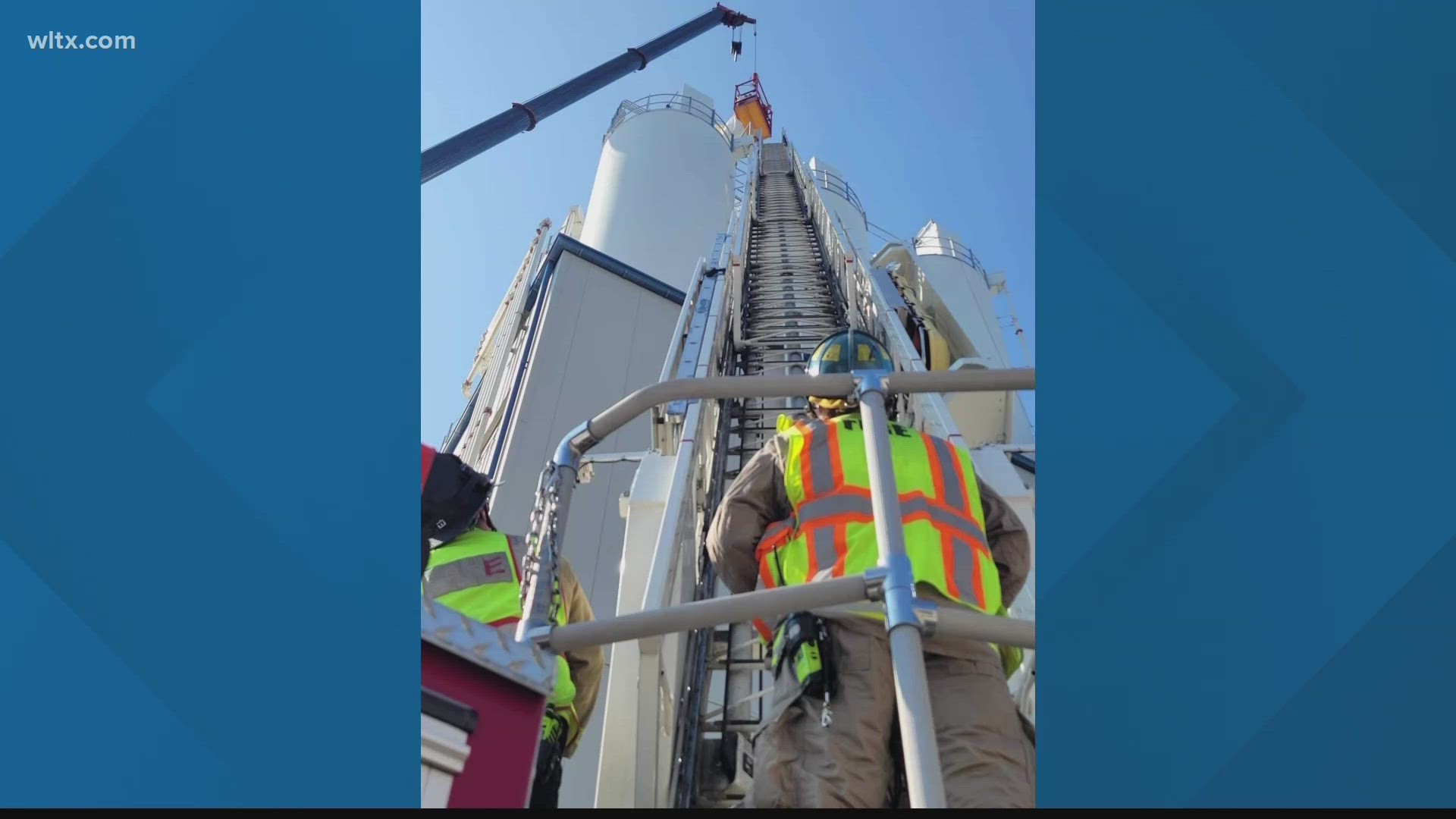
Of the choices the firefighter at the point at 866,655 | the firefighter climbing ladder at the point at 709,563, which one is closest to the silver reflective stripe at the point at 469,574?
the firefighter climbing ladder at the point at 709,563

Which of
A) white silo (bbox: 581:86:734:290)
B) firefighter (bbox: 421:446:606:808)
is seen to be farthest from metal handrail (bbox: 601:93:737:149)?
firefighter (bbox: 421:446:606:808)

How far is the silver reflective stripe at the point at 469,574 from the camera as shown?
10.6ft

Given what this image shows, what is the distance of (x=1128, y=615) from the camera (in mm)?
1538

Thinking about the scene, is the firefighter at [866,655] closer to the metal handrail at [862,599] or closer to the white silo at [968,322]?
the metal handrail at [862,599]

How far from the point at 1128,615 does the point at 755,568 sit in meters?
1.77

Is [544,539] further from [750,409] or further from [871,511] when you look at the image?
[750,409]

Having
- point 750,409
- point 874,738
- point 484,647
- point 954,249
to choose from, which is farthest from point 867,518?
point 954,249

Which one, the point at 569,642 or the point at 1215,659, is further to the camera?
the point at 569,642

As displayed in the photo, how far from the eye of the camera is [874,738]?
2.75 metres

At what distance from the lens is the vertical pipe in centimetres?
173

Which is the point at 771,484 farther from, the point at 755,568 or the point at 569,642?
the point at 569,642

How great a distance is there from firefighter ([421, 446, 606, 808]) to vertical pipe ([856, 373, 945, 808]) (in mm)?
1015

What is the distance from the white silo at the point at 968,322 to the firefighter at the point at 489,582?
4.13 m
